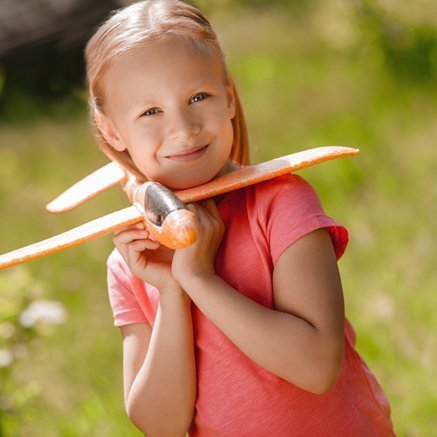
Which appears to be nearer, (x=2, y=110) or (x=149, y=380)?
(x=149, y=380)

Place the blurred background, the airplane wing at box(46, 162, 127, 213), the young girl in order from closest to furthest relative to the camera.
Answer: the young girl < the airplane wing at box(46, 162, 127, 213) < the blurred background

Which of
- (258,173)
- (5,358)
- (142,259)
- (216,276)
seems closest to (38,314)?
(5,358)

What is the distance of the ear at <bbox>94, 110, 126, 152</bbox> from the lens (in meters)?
1.87

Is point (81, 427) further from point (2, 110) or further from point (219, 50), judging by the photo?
point (2, 110)

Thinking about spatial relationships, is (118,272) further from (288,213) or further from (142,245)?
(288,213)

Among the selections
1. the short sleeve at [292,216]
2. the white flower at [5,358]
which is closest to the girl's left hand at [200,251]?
the short sleeve at [292,216]

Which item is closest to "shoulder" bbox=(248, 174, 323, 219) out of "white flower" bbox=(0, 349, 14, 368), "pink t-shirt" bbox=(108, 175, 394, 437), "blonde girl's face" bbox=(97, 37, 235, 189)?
"pink t-shirt" bbox=(108, 175, 394, 437)

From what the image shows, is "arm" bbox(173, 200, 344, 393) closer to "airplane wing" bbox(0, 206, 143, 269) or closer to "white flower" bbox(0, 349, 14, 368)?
"airplane wing" bbox(0, 206, 143, 269)

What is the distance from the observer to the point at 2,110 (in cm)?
734

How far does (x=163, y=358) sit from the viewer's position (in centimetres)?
173

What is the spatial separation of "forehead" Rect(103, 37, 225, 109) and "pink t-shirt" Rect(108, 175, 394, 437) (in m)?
0.27

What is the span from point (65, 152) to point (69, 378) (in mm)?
2831

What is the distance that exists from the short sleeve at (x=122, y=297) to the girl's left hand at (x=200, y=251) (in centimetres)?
21

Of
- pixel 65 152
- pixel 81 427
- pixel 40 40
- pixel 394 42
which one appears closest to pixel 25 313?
pixel 81 427
